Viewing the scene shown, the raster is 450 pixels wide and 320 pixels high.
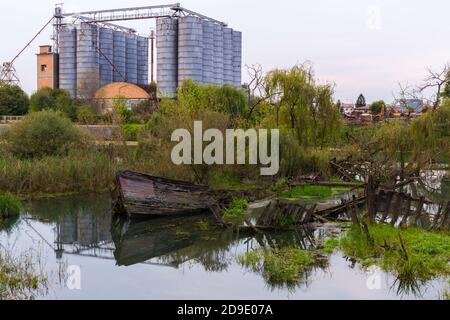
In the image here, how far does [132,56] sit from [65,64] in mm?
10116

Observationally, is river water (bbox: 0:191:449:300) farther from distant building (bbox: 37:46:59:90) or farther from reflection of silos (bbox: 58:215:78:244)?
distant building (bbox: 37:46:59:90)

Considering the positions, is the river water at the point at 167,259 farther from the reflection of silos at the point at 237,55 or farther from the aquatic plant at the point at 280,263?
the reflection of silos at the point at 237,55

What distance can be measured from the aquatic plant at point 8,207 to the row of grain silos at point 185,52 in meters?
43.4

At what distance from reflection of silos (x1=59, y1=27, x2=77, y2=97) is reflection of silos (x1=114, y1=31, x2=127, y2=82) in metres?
5.53

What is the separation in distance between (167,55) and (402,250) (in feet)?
175

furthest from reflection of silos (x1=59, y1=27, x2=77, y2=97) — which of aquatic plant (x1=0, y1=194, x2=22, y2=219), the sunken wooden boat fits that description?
the sunken wooden boat

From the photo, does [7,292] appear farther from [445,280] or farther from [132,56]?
[132,56]

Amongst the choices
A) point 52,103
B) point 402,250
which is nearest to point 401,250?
point 402,250

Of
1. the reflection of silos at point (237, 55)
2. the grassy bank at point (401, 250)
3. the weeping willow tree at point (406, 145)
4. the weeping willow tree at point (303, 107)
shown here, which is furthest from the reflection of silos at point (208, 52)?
the grassy bank at point (401, 250)

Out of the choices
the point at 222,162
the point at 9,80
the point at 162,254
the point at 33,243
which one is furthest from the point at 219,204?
the point at 9,80

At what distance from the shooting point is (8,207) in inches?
640

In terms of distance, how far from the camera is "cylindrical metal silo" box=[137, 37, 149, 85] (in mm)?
78000

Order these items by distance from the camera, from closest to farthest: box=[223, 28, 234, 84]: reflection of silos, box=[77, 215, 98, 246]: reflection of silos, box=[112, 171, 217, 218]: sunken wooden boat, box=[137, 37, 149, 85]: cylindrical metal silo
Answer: box=[77, 215, 98, 246]: reflection of silos
box=[112, 171, 217, 218]: sunken wooden boat
box=[223, 28, 234, 84]: reflection of silos
box=[137, 37, 149, 85]: cylindrical metal silo

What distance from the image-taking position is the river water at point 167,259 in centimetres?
945
